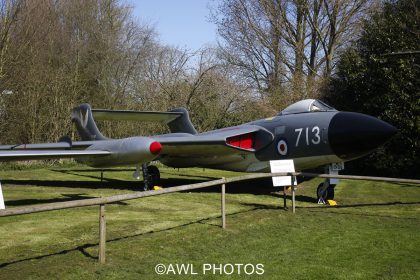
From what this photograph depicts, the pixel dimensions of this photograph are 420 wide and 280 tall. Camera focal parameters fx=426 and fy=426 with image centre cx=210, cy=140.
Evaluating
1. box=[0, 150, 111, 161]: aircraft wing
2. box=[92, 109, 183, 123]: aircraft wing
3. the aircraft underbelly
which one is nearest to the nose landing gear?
the aircraft underbelly

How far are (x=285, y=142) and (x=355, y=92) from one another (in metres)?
8.71

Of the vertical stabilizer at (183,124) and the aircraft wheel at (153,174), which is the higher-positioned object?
the vertical stabilizer at (183,124)

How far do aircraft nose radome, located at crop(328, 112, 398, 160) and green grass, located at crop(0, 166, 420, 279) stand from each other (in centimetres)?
133

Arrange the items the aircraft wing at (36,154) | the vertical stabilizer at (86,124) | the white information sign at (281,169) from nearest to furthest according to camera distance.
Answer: the aircraft wing at (36,154)
the white information sign at (281,169)
the vertical stabilizer at (86,124)

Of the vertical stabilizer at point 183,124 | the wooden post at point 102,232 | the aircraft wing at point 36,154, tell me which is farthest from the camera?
A: the vertical stabilizer at point 183,124

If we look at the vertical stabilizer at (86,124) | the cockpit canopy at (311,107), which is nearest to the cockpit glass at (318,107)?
the cockpit canopy at (311,107)

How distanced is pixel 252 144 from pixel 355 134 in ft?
10.2

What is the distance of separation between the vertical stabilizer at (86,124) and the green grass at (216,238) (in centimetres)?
357

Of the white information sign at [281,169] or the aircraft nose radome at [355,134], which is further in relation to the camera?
the aircraft nose radome at [355,134]

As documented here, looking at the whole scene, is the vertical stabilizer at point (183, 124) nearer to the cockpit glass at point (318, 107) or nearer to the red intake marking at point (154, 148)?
the cockpit glass at point (318, 107)

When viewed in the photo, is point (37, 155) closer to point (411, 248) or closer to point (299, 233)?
point (299, 233)

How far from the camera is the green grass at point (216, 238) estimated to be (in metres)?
5.04

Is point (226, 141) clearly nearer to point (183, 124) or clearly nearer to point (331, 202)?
point (331, 202)

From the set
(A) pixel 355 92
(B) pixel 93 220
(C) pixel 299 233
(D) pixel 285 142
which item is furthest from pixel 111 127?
(C) pixel 299 233
